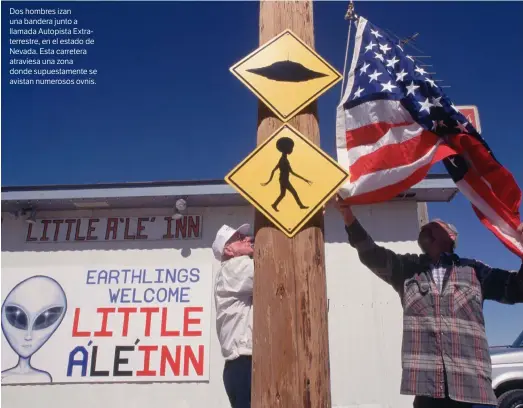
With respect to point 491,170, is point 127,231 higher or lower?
higher

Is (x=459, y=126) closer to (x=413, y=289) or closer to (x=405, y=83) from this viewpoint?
(x=405, y=83)

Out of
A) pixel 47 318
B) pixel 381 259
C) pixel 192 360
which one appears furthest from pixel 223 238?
pixel 47 318

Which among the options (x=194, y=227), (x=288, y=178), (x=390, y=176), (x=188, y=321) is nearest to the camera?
(x=288, y=178)

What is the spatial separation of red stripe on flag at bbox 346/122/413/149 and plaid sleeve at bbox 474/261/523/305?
1115mm

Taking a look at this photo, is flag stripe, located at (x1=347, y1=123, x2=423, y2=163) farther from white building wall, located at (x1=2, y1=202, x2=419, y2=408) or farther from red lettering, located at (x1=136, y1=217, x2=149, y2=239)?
red lettering, located at (x1=136, y1=217, x2=149, y2=239)

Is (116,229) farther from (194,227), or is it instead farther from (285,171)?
(285,171)

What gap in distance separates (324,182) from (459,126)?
1342 mm

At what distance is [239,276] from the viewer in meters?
3.60

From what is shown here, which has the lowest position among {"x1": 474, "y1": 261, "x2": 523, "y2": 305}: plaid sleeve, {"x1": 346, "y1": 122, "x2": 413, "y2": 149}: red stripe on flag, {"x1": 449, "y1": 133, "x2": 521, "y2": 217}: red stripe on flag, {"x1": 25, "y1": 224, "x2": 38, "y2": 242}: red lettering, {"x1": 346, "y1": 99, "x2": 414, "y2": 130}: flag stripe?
{"x1": 474, "y1": 261, "x2": 523, "y2": 305}: plaid sleeve

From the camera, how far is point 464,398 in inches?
102

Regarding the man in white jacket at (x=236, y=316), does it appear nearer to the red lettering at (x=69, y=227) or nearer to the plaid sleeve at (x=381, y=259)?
the plaid sleeve at (x=381, y=259)

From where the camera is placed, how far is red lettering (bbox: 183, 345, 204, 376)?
7008 millimetres

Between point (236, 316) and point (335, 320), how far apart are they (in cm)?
384

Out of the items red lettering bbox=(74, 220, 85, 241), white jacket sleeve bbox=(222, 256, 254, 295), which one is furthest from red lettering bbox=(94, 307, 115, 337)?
white jacket sleeve bbox=(222, 256, 254, 295)
